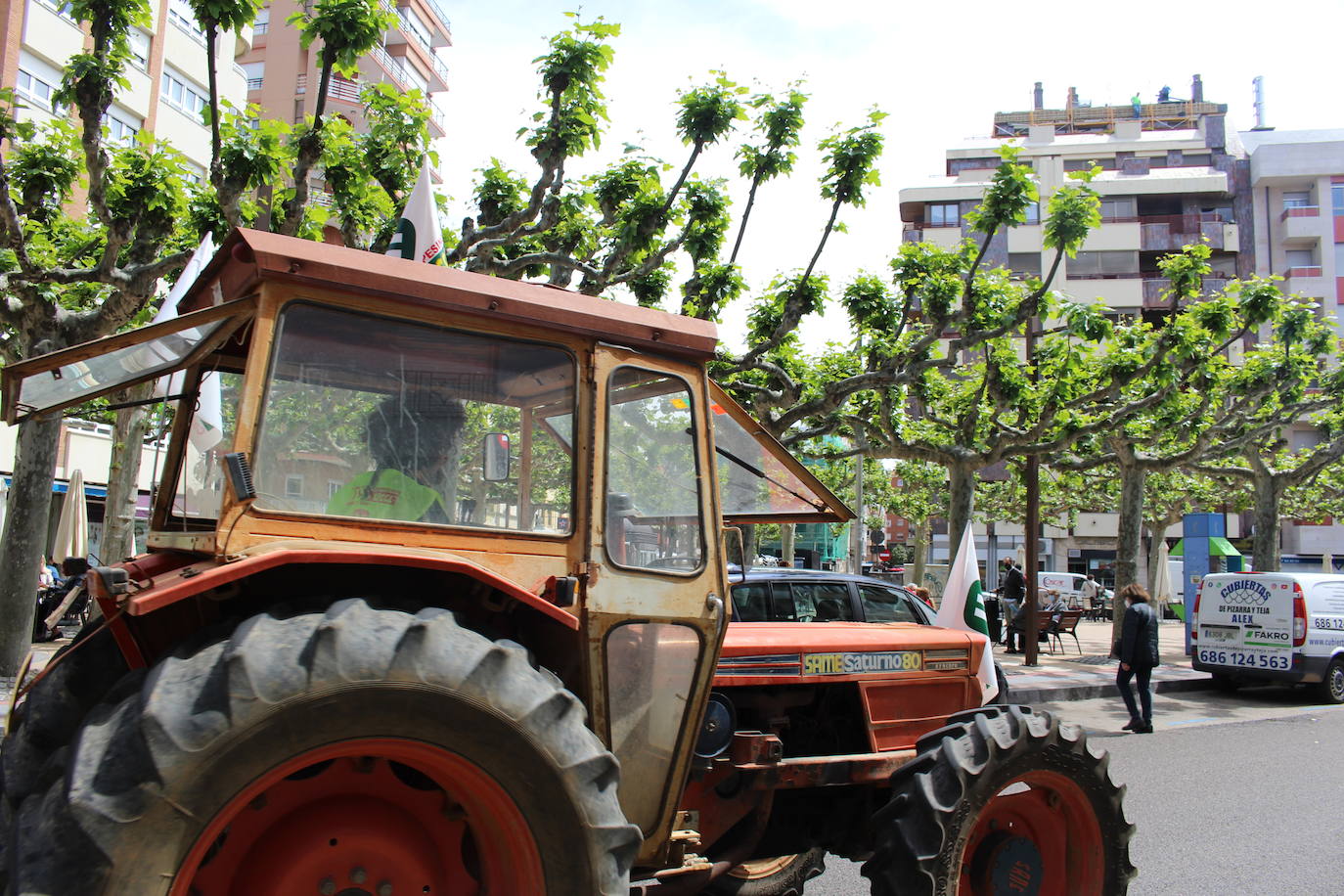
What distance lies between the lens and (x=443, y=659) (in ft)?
8.12

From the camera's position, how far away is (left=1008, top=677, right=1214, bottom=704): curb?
13780 millimetres

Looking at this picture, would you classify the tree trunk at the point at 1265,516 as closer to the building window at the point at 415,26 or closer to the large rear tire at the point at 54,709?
Answer: the large rear tire at the point at 54,709

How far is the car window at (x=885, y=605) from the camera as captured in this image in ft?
34.5

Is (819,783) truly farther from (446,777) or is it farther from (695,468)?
(446,777)

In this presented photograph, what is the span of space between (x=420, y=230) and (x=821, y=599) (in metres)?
5.16

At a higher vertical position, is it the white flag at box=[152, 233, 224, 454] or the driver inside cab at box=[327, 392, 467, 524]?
the white flag at box=[152, 233, 224, 454]

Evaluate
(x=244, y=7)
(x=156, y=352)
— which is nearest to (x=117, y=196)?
(x=244, y=7)

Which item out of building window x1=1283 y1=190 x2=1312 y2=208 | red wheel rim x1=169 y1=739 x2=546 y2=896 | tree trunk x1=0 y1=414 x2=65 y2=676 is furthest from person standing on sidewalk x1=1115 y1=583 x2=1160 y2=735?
building window x1=1283 y1=190 x2=1312 y2=208

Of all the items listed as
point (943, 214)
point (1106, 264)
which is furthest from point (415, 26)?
point (1106, 264)

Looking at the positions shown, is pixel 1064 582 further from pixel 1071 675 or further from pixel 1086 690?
→ pixel 1086 690

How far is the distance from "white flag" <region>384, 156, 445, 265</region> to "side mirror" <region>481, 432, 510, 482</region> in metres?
5.50

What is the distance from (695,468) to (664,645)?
2.00ft

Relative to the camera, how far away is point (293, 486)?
2.80 meters

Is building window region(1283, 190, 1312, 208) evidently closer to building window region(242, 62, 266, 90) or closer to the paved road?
the paved road
